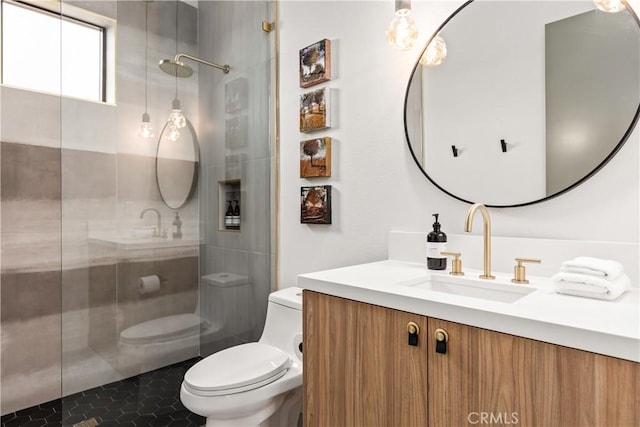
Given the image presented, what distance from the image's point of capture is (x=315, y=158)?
1790 mm

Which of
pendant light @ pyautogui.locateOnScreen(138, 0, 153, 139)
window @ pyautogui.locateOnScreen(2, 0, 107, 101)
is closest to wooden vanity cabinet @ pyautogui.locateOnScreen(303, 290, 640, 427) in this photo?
pendant light @ pyautogui.locateOnScreen(138, 0, 153, 139)

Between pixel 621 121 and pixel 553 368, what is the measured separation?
2.44 ft

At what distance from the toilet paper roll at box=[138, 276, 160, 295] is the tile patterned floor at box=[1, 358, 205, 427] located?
1.23 feet

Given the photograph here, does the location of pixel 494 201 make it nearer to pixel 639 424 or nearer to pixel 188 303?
pixel 639 424

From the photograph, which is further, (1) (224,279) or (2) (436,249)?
(1) (224,279)

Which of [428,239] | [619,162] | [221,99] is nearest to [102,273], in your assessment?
[221,99]

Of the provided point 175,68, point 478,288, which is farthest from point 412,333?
point 175,68

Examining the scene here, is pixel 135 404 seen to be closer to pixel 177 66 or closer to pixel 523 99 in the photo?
pixel 177 66

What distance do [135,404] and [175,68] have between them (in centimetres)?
153

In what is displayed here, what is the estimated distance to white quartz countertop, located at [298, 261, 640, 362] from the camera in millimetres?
652

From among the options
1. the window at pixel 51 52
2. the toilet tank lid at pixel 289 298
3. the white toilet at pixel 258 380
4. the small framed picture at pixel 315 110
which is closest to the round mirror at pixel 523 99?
the small framed picture at pixel 315 110

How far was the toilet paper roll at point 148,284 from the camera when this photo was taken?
1656mm

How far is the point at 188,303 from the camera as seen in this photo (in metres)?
1.83

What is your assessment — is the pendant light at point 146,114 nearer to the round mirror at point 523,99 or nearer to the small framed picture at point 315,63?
the small framed picture at point 315,63
